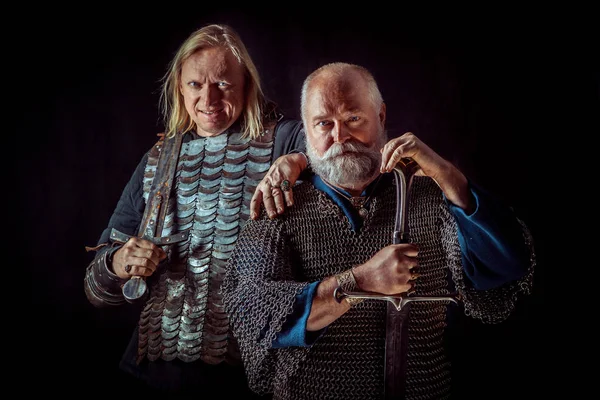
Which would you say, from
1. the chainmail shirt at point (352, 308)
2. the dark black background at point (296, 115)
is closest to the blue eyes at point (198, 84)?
the dark black background at point (296, 115)

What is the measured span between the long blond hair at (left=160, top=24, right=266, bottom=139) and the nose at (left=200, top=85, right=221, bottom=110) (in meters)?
0.19

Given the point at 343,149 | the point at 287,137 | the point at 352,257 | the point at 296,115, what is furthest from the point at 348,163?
the point at 296,115

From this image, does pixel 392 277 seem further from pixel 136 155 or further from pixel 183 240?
pixel 136 155

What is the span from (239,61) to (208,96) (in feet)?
0.81

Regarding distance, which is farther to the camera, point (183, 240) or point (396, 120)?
point (396, 120)

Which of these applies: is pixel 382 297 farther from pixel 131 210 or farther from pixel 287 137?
pixel 131 210

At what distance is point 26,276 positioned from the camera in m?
2.96

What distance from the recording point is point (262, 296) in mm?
1796

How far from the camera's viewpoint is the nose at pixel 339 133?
6.23 feet

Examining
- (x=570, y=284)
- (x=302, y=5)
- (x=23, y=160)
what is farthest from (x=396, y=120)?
(x=23, y=160)

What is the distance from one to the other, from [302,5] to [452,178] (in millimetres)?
1616

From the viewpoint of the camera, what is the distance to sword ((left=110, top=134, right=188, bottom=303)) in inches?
90.3

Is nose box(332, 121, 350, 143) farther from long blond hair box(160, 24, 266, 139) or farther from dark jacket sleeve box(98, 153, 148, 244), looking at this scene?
dark jacket sleeve box(98, 153, 148, 244)

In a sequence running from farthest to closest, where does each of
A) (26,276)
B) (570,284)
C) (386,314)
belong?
(26,276) < (570,284) < (386,314)
